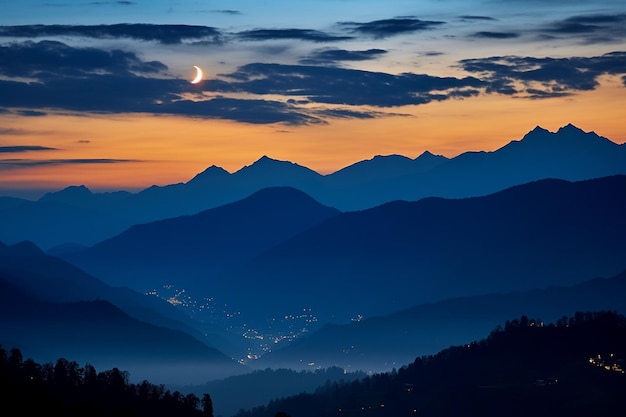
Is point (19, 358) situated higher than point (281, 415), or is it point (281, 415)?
point (19, 358)

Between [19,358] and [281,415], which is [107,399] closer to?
[19,358]

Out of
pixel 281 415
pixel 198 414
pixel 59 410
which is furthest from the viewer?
pixel 198 414

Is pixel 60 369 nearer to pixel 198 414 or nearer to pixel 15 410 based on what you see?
pixel 198 414

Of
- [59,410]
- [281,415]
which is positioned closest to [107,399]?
[59,410]

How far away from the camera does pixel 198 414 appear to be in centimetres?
16350

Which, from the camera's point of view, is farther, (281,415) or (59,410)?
(59,410)

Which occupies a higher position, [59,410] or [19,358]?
[19,358]

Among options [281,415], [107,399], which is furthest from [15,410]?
[107,399]

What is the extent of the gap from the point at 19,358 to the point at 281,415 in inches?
3188

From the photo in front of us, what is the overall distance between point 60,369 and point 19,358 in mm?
6385

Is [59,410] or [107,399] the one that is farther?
[107,399]

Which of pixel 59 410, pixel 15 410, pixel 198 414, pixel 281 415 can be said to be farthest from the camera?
pixel 198 414

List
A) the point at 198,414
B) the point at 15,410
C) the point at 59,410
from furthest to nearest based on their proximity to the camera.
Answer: the point at 198,414, the point at 59,410, the point at 15,410

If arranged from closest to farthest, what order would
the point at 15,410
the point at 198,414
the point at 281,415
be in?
the point at 281,415, the point at 15,410, the point at 198,414
